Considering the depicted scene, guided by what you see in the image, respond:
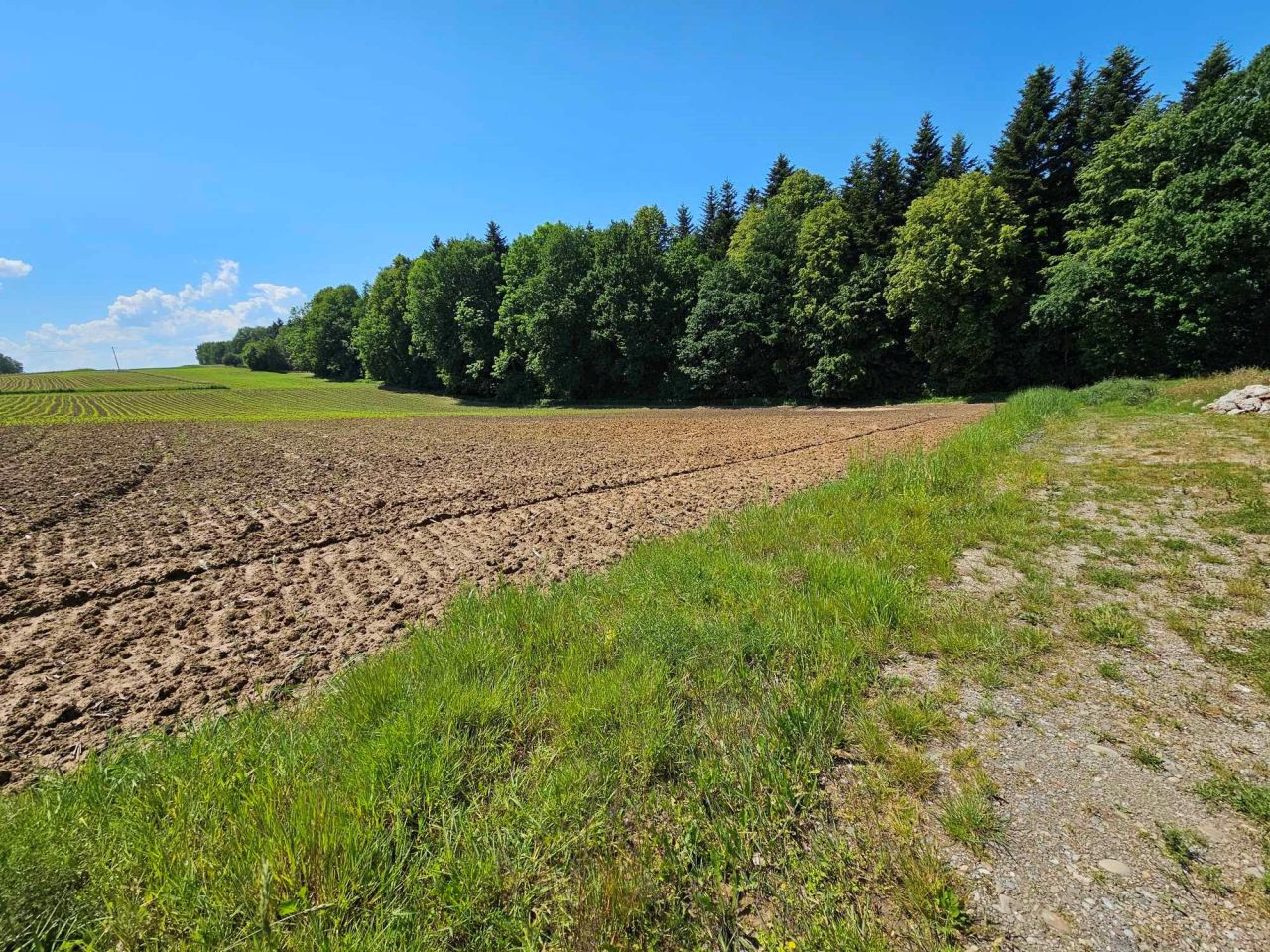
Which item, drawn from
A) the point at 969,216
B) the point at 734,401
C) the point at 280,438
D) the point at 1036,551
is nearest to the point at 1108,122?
the point at 969,216

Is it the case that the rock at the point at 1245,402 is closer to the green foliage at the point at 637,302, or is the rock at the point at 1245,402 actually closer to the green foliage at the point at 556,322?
the green foliage at the point at 637,302

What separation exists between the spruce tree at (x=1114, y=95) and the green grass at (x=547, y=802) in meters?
44.4

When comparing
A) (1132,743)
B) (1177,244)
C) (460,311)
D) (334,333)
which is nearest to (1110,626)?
(1132,743)

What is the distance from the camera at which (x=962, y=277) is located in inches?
1260

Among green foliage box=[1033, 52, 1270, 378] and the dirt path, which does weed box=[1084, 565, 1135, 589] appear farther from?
green foliage box=[1033, 52, 1270, 378]

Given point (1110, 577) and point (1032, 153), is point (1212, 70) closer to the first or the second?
point (1032, 153)

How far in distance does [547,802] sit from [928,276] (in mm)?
38925

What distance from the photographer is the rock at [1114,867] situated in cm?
219

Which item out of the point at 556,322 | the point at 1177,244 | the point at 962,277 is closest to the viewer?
the point at 1177,244

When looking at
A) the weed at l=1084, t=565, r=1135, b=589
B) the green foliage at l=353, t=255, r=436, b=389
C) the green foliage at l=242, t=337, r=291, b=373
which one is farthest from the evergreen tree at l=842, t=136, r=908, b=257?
the green foliage at l=242, t=337, r=291, b=373

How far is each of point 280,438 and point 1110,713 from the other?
93.7 feet

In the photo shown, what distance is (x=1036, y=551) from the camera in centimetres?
588

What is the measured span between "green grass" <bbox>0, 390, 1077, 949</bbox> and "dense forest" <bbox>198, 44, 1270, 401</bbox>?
1345 inches

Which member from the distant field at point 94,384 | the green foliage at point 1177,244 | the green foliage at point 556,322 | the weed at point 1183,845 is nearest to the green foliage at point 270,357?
the distant field at point 94,384
